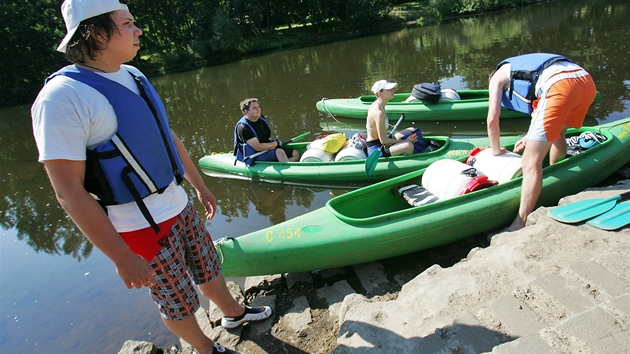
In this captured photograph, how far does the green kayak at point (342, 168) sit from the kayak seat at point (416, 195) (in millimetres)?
966

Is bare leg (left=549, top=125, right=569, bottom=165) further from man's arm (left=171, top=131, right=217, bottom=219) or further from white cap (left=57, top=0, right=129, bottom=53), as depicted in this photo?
white cap (left=57, top=0, right=129, bottom=53)

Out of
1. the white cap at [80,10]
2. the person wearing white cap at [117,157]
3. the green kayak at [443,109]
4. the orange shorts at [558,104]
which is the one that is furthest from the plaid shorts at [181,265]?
the green kayak at [443,109]

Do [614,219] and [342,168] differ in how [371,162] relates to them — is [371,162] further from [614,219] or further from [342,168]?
[614,219]

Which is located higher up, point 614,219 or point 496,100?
point 496,100

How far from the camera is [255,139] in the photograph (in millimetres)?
5664

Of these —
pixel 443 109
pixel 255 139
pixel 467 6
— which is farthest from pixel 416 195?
pixel 467 6

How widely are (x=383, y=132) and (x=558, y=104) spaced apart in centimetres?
208

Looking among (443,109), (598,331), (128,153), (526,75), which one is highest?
(128,153)

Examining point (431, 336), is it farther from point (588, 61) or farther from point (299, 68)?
point (299, 68)

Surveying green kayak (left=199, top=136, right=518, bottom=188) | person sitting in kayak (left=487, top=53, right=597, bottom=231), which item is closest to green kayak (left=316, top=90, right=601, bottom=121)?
green kayak (left=199, top=136, right=518, bottom=188)

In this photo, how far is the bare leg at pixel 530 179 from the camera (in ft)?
10.9

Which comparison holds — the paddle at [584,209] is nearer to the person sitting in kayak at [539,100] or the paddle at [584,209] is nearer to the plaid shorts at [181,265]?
the person sitting in kayak at [539,100]

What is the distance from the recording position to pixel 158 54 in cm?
2338

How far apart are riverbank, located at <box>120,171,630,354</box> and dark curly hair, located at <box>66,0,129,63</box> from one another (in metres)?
2.00
